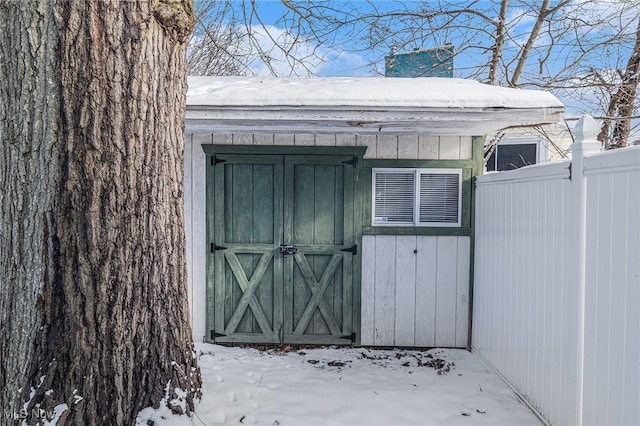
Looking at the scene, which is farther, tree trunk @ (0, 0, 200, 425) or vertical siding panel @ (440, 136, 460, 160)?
vertical siding panel @ (440, 136, 460, 160)

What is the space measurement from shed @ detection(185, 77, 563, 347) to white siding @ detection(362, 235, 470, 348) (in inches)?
0.4

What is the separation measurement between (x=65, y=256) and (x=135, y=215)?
354 mm

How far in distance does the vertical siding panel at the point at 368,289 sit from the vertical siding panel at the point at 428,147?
971 millimetres

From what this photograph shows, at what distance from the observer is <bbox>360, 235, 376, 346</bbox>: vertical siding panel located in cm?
429

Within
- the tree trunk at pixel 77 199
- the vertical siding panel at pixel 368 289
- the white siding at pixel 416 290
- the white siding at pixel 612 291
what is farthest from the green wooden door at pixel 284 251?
the white siding at pixel 612 291

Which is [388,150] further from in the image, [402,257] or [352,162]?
[402,257]

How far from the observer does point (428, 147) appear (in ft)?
13.9

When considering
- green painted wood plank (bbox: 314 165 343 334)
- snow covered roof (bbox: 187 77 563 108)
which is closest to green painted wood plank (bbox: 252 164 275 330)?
green painted wood plank (bbox: 314 165 343 334)

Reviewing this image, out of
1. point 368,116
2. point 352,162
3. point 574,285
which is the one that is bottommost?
point 574,285

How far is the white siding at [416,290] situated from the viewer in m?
4.26

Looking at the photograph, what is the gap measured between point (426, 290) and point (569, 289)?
196 cm

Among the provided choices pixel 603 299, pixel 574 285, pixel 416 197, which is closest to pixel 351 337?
→ pixel 416 197

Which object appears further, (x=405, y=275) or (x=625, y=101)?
(x=625, y=101)

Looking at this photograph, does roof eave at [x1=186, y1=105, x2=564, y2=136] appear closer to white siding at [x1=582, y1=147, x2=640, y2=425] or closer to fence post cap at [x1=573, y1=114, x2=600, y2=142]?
fence post cap at [x1=573, y1=114, x2=600, y2=142]
